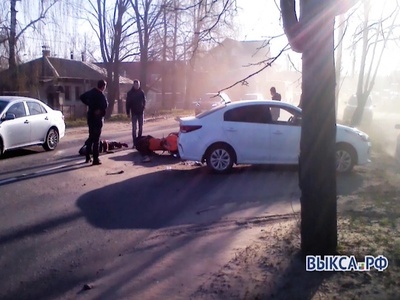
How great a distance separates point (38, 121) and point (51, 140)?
97 cm

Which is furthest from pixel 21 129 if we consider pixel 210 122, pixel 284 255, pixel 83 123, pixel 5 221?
pixel 83 123

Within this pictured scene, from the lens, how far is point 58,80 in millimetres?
48125

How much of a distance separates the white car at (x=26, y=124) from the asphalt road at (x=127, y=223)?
1447mm

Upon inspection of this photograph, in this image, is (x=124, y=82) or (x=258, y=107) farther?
(x=124, y=82)

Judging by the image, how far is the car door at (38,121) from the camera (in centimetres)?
1614

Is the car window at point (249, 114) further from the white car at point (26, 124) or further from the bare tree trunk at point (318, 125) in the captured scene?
the bare tree trunk at point (318, 125)

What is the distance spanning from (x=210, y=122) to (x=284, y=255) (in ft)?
21.5

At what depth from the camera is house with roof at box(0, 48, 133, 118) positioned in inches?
1446

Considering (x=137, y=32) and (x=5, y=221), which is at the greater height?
(x=137, y=32)

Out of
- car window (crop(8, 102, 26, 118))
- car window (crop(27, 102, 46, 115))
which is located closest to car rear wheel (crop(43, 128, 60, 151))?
car window (crop(27, 102, 46, 115))

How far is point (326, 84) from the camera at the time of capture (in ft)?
19.6

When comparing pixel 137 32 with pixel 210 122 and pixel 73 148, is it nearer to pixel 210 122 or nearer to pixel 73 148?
pixel 73 148

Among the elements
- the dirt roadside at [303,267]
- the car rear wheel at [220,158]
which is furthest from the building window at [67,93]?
the dirt roadside at [303,267]

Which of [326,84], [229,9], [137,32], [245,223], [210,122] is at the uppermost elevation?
[137,32]
